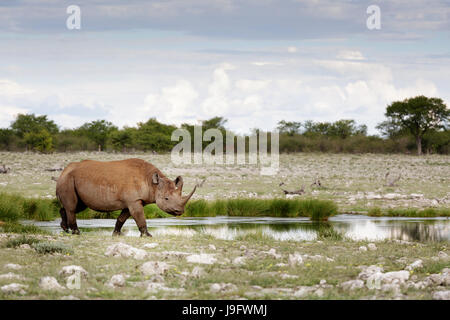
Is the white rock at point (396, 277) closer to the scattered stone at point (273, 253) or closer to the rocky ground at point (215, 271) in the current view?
the rocky ground at point (215, 271)

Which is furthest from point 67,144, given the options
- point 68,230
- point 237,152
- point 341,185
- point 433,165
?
point 68,230

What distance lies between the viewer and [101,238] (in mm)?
12375

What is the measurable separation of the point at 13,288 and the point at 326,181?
99.7 feet

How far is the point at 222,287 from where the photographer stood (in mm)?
7805

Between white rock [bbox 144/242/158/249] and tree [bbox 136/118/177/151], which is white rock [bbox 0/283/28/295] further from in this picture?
tree [bbox 136/118/177/151]

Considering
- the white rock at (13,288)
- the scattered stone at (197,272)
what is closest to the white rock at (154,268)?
the scattered stone at (197,272)

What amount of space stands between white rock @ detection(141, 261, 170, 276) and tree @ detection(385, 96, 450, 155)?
211 ft

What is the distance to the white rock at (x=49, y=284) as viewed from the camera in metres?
7.59

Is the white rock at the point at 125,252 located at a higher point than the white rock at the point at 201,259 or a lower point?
higher

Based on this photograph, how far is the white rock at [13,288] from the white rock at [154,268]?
159 centimetres

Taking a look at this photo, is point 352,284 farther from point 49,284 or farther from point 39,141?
point 39,141

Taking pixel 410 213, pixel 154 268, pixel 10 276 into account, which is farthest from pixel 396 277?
pixel 410 213
